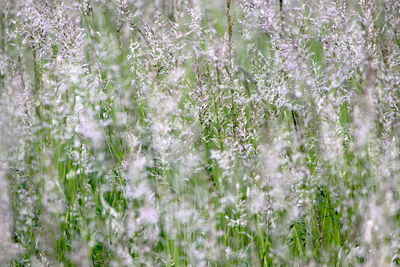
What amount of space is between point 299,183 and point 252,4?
74 centimetres

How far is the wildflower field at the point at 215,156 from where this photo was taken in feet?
6.53

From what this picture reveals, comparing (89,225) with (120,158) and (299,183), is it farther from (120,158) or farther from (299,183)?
(299,183)

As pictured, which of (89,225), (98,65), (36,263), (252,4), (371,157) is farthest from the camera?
(98,65)

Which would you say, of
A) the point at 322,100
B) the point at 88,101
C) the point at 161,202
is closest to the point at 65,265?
the point at 161,202

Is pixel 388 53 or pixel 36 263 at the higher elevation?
pixel 388 53

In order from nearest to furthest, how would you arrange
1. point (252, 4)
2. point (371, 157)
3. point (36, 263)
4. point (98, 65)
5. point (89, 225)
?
point (36, 263) < point (371, 157) < point (89, 225) < point (252, 4) < point (98, 65)

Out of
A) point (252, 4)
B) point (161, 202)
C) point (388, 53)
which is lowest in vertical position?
point (161, 202)

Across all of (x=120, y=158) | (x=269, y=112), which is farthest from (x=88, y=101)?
(x=269, y=112)

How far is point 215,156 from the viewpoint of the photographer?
2.05 metres

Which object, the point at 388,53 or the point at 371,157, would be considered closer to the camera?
the point at 371,157

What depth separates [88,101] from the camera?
274 cm

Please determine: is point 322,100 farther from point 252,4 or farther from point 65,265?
point 65,265

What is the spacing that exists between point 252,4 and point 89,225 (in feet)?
3.33

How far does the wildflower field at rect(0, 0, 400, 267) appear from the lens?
1.99 m
